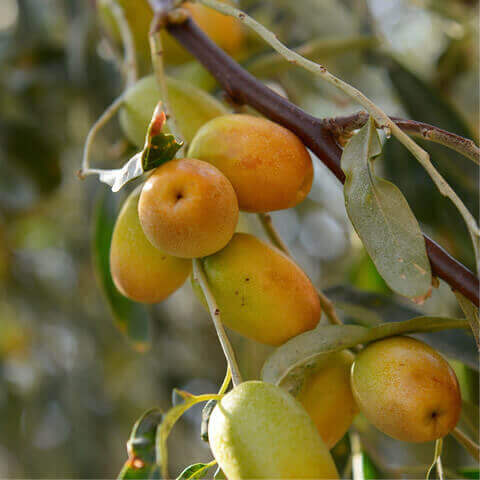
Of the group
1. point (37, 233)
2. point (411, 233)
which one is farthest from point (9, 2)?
point (411, 233)

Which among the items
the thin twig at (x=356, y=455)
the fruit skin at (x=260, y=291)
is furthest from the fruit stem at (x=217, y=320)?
the thin twig at (x=356, y=455)

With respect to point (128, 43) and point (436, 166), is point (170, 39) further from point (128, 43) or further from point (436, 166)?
point (436, 166)

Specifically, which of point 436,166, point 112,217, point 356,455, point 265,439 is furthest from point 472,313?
point 112,217

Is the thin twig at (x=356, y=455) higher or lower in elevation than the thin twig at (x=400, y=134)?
lower

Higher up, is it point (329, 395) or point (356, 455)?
point (329, 395)

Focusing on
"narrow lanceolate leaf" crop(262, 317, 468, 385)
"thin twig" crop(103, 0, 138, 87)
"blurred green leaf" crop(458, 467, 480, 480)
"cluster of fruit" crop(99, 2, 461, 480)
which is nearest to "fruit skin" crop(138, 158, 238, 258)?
"cluster of fruit" crop(99, 2, 461, 480)

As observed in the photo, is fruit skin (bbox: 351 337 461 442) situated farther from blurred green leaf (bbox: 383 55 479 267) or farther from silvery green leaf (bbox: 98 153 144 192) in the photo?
blurred green leaf (bbox: 383 55 479 267)

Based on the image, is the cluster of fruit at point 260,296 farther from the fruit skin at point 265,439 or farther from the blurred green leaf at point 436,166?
the blurred green leaf at point 436,166
